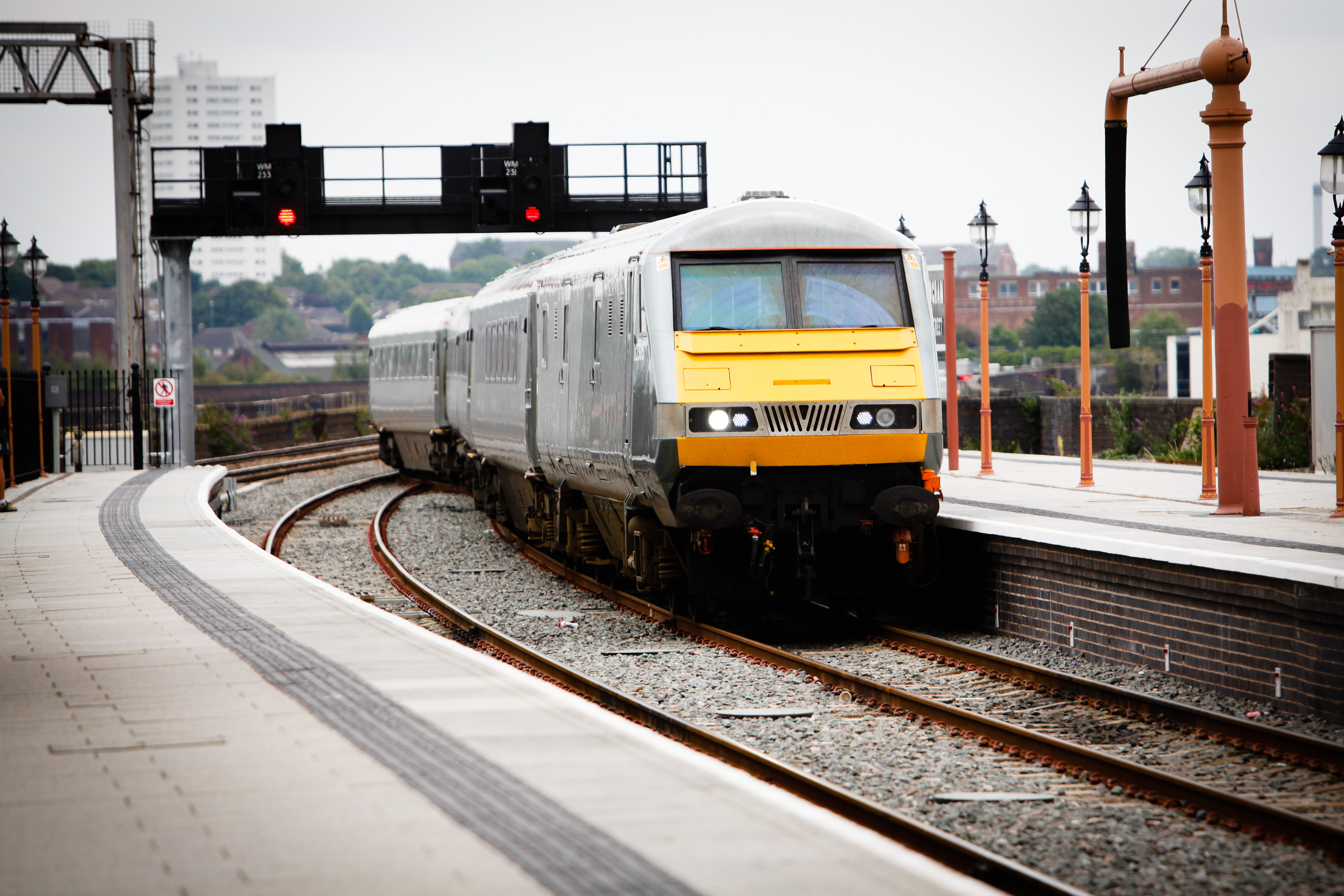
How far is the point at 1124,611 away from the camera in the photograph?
11211 mm

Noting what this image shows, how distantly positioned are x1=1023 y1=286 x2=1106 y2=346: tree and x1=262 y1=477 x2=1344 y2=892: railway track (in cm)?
10929

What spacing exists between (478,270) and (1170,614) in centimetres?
17256

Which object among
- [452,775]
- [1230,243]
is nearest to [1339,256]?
[1230,243]

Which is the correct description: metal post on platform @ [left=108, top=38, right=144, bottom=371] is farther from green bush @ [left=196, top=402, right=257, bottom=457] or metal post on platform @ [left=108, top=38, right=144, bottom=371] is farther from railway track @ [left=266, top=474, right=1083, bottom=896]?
railway track @ [left=266, top=474, right=1083, bottom=896]

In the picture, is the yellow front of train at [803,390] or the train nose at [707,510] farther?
the yellow front of train at [803,390]

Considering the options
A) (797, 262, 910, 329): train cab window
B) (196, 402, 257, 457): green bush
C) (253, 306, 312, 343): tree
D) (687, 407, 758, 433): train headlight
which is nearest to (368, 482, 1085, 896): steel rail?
(687, 407, 758, 433): train headlight

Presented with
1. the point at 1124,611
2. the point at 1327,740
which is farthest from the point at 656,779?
the point at 1124,611

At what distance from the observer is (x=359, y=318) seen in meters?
179

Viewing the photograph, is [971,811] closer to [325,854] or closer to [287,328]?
[325,854]

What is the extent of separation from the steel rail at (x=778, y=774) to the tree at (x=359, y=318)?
16679 cm

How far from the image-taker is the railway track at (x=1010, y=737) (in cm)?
692

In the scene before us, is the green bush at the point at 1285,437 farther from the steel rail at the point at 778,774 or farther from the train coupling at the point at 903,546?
the steel rail at the point at 778,774

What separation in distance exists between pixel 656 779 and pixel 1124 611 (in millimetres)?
6036

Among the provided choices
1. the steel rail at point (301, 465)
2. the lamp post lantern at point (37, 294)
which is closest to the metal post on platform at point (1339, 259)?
the lamp post lantern at point (37, 294)
